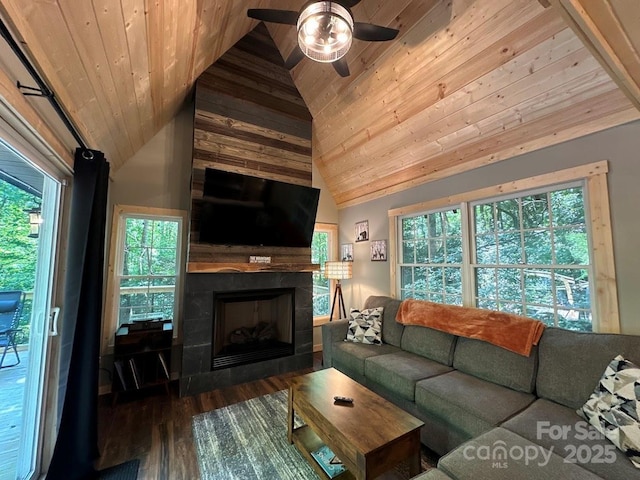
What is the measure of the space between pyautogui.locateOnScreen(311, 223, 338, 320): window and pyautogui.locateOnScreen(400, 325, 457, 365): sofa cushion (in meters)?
1.85

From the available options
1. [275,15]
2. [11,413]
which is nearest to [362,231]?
[275,15]

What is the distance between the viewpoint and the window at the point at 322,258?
15.4 feet

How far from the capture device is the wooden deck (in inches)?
61.9

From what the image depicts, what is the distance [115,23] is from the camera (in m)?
1.39

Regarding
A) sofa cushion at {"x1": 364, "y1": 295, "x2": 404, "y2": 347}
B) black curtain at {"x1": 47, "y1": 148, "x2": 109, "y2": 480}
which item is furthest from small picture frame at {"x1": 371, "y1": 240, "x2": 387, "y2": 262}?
black curtain at {"x1": 47, "y1": 148, "x2": 109, "y2": 480}

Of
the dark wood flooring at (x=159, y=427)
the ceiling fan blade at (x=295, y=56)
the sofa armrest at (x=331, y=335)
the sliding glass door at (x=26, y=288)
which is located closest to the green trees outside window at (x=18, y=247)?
the sliding glass door at (x=26, y=288)

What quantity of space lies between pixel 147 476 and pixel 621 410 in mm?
3002

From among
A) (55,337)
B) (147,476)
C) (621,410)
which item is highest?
(55,337)

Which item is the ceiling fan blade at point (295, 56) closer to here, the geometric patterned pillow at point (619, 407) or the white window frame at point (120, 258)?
the white window frame at point (120, 258)

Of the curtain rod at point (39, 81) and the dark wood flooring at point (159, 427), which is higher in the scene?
the curtain rod at point (39, 81)

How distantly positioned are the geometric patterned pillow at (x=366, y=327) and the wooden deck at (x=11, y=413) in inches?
111

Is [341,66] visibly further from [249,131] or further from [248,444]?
[248,444]

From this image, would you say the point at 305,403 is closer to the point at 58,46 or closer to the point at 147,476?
the point at 147,476

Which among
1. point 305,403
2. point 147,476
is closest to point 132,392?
point 147,476
